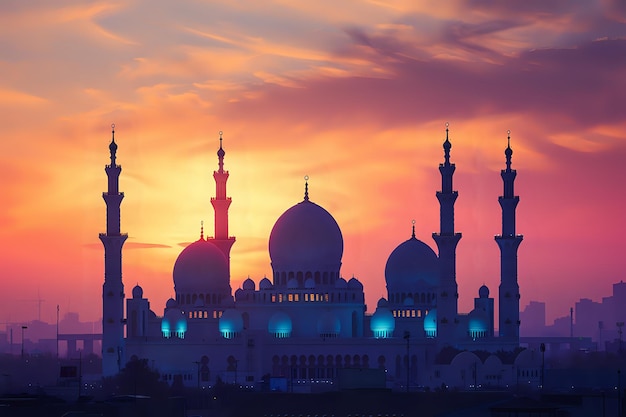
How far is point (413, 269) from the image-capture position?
160 meters

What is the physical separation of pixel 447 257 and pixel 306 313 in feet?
43.1

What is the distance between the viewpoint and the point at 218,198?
15912 cm

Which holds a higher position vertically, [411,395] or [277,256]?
[277,256]

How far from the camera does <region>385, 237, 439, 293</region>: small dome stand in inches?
Answer: 6289

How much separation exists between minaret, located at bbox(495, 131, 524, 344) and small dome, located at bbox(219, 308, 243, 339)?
69.4ft

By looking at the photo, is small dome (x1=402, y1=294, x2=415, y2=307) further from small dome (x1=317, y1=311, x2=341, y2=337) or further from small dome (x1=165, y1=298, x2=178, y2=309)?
small dome (x1=165, y1=298, x2=178, y2=309)

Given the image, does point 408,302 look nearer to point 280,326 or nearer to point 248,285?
point 280,326

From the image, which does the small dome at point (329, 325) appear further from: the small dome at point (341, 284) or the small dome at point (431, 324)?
the small dome at point (431, 324)

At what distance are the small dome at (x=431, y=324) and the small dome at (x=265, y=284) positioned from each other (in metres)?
12.9

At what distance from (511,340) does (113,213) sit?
33.3 meters

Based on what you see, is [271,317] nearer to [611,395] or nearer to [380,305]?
[380,305]

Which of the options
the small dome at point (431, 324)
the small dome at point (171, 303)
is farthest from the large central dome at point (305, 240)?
the small dome at point (171, 303)

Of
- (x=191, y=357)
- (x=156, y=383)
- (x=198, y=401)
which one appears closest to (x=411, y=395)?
(x=198, y=401)

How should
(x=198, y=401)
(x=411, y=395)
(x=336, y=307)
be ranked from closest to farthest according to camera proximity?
(x=411, y=395) < (x=198, y=401) < (x=336, y=307)
